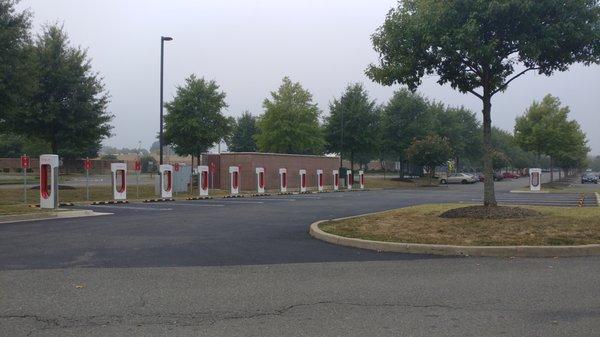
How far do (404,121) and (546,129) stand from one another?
58.9 feet

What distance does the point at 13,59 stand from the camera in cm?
1934

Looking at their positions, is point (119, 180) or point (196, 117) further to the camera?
point (196, 117)

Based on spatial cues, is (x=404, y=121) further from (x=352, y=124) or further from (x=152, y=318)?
(x=152, y=318)

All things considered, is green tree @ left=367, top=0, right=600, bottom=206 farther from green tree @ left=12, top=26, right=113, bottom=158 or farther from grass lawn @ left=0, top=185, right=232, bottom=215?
green tree @ left=12, top=26, right=113, bottom=158

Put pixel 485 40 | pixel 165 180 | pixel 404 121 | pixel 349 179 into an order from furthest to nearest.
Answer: pixel 404 121
pixel 349 179
pixel 165 180
pixel 485 40

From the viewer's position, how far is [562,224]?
1170 centimetres

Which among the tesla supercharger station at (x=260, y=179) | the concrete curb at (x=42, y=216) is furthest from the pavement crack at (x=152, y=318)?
Answer: the tesla supercharger station at (x=260, y=179)

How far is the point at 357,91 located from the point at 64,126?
29687mm

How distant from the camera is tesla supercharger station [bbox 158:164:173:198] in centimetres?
2611

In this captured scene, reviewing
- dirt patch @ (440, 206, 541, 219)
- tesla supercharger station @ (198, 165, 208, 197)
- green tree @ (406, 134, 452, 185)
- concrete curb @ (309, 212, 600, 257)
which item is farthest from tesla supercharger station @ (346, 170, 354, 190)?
concrete curb @ (309, 212, 600, 257)

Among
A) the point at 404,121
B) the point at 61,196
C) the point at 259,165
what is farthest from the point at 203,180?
the point at 404,121

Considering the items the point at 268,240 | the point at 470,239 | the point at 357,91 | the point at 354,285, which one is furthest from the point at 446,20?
the point at 357,91

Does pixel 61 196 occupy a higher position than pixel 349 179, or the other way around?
pixel 349 179

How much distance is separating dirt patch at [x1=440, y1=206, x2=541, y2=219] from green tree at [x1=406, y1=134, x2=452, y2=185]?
38275 mm
